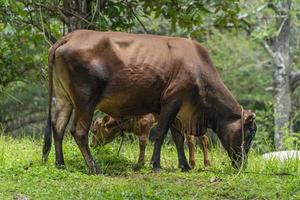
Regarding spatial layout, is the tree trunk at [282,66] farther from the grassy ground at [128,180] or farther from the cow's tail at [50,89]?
the cow's tail at [50,89]

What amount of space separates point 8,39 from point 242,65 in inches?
491

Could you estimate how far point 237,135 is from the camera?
920 cm

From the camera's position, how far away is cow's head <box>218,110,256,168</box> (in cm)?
920

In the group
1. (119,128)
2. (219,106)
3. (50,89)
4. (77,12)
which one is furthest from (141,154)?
(77,12)

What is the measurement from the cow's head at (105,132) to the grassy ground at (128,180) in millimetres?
123

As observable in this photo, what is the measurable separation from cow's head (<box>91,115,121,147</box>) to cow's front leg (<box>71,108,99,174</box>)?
4.03ft

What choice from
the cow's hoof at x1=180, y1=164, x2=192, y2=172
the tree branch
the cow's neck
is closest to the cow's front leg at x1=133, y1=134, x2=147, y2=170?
the cow's hoof at x1=180, y1=164, x2=192, y2=172

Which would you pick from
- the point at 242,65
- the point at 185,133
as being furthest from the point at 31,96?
the point at 185,133

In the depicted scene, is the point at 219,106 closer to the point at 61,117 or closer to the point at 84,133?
the point at 84,133

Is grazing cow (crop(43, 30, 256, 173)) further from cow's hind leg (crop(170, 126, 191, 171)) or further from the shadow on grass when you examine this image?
the shadow on grass

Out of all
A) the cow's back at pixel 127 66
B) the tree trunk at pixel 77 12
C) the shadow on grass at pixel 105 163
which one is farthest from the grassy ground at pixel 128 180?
the tree trunk at pixel 77 12

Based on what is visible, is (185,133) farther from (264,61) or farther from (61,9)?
(264,61)

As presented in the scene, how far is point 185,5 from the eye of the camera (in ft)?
34.4

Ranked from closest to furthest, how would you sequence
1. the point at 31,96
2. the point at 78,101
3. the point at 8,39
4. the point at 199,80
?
1. the point at 78,101
2. the point at 199,80
3. the point at 8,39
4. the point at 31,96
